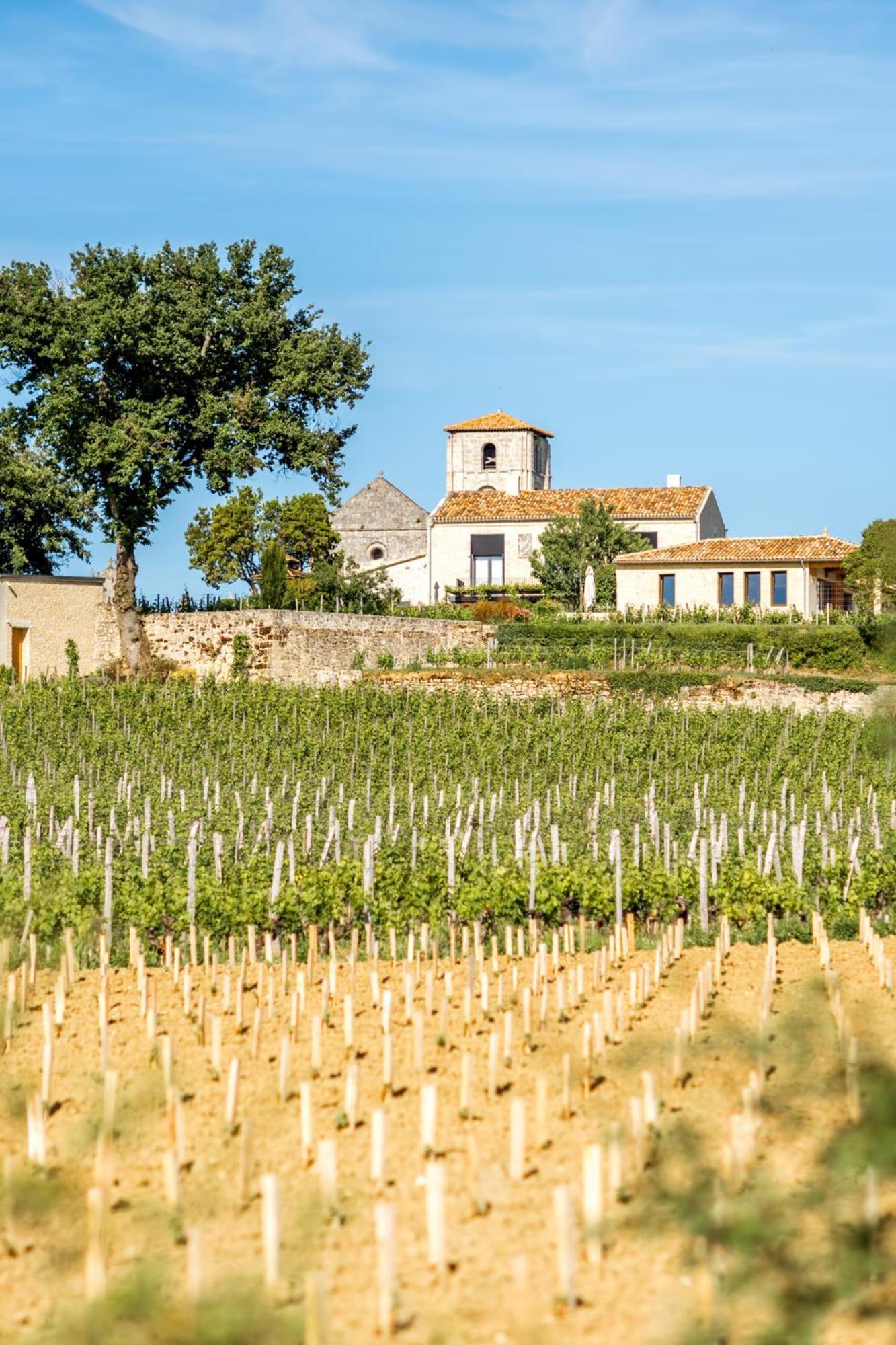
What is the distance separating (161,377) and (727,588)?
1537 centimetres

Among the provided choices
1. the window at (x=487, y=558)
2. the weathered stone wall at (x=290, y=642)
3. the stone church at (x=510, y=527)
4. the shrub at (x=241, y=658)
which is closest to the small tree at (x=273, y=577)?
the weathered stone wall at (x=290, y=642)

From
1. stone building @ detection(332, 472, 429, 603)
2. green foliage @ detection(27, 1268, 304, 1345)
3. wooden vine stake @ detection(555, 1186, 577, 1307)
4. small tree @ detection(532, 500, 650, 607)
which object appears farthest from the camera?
stone building @ detection(332, 472, 429, 603)

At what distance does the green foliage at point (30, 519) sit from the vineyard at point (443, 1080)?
20.4 metres

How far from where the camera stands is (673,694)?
30938mm

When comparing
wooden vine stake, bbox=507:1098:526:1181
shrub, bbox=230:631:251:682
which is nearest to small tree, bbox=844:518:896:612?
shrub, bbox=230:631:251:682

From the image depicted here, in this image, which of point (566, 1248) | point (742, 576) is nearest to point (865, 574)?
point (742, 576)

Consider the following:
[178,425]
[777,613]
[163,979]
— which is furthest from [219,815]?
[777,613]

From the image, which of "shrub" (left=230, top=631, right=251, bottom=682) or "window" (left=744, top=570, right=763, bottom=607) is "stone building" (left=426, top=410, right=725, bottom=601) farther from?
"shrub" (left=230, top=631, right=251, bottom=682)

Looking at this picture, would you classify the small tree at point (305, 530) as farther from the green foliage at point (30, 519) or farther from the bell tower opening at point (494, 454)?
the bell tower opening at point (494, 454)

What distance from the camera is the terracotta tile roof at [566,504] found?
48500mm

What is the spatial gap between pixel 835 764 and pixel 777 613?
47.3ft

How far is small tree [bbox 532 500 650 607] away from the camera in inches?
1752

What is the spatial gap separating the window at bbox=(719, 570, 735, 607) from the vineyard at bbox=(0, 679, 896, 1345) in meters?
22.5

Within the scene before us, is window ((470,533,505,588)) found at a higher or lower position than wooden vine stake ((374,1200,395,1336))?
higher
